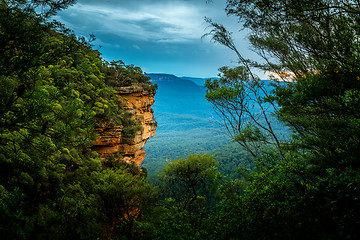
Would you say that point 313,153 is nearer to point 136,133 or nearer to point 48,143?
point 48,143

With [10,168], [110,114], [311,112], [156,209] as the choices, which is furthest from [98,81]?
[311,112]

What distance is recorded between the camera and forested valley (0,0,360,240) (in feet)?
11.3

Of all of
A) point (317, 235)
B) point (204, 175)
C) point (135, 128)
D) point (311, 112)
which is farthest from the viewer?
point (135, 128)

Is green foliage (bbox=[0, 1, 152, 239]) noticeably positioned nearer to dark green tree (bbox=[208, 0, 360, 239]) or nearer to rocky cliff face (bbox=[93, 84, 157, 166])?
rocky cliff face (bbox=[93, 84, 157, 166])

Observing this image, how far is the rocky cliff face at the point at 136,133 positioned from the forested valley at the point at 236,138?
2.25 m

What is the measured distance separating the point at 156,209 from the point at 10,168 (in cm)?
829

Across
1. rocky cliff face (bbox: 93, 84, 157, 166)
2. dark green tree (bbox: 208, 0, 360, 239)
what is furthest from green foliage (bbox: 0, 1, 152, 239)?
dark green tree (bbox: 208, 0, 360, 239)

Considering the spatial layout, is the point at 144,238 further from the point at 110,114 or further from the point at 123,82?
the point at 123,82

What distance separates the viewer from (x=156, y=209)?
458 inches

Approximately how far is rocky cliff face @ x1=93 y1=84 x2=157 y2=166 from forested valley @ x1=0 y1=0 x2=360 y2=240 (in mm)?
2250

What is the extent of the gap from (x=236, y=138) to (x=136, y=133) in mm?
10138

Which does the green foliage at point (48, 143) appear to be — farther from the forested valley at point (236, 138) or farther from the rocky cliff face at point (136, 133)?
the rocky cliff face at point (136, 133)

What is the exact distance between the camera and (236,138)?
927 cm

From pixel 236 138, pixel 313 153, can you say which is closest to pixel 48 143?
pixel 236 138
